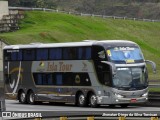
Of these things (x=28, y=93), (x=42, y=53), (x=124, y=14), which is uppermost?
(x=42, y=53)

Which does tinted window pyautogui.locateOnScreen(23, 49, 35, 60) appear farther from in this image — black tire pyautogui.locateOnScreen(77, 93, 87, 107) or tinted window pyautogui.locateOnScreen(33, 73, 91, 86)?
black tire pyautogui.locateOnScreen(77, 93, 87, 107)

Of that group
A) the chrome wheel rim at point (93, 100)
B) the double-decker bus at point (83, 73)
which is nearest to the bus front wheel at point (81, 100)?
the double-decker bus at point (83, 73)

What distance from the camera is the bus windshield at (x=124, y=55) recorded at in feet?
119

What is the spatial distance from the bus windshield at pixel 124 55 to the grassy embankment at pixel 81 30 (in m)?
32.0

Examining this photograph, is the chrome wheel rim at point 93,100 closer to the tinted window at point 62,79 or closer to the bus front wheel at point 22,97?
the tinted window at point 62,79

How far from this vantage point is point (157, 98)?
3759cm

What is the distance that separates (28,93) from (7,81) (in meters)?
2.70

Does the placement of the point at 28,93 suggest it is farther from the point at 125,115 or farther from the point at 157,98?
the point at 125,115

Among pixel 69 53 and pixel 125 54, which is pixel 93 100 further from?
pixel 69 53

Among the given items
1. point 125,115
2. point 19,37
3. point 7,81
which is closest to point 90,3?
point 19,37

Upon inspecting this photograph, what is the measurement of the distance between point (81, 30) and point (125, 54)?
159 ft

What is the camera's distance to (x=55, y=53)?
40.2 meters

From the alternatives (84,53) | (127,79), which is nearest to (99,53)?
(84,53)

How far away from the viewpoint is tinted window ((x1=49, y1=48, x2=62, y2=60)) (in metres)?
39.8
